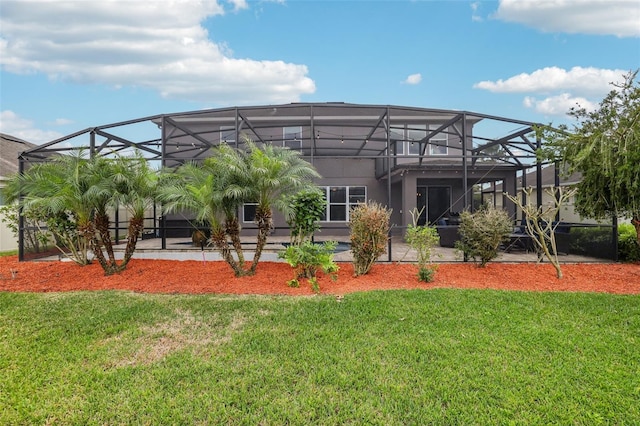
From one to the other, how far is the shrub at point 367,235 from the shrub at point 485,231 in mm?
1933

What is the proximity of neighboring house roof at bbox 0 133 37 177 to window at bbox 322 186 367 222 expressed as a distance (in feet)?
41.2

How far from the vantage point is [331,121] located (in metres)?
15.1

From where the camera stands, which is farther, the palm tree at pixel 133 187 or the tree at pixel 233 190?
the palm tree at pixel 133 187

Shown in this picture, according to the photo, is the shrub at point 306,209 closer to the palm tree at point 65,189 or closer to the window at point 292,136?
the palm tree at point 65,189

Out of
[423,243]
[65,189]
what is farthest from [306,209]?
[65,189]

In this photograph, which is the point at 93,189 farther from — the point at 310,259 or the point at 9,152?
the point at 9,152

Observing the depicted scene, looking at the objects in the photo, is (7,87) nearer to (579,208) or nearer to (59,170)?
(59,170)

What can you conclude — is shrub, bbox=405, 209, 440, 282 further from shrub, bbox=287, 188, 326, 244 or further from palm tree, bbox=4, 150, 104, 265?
palm tree, bbox=4, 150, 104, 265

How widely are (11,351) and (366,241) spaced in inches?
207

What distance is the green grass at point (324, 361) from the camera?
8.45 ft

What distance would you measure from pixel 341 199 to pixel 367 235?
8238mm

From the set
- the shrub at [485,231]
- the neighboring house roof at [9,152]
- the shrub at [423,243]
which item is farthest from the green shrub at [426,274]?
the neighboring house roof at [9,152]

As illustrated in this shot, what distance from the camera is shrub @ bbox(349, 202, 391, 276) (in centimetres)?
652

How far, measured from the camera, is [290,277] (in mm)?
6645
